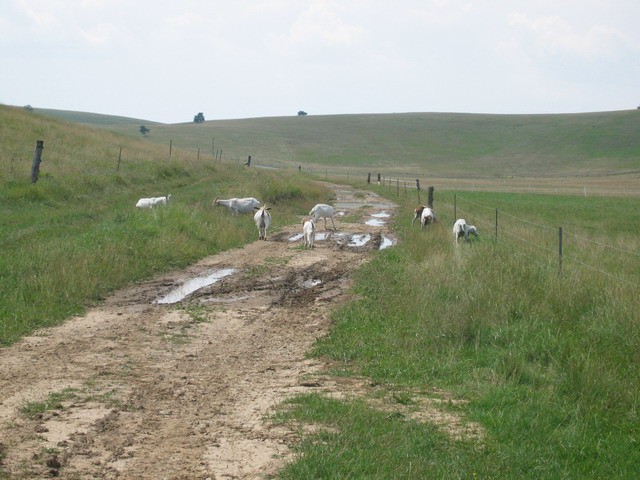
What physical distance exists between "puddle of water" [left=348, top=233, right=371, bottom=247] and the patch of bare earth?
5.82 metres

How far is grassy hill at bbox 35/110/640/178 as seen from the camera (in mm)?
94125

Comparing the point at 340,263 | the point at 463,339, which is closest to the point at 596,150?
the point at 340,263

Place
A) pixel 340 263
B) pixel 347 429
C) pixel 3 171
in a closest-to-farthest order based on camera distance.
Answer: pixel 347 429 → pixel 340 263 → pixel 3 171

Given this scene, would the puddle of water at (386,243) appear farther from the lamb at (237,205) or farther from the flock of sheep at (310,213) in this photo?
the lamb at (237,205)

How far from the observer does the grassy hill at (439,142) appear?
309 ft

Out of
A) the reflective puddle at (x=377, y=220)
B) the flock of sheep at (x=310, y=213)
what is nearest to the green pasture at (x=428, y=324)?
the flock of sheep at (x=310, y=213)

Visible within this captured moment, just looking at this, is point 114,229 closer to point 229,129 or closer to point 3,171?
point 3,171

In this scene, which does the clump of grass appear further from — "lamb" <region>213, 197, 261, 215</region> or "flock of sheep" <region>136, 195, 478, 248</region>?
"lamb" <region>213, 197, 261, 215</region>

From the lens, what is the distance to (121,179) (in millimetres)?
28984

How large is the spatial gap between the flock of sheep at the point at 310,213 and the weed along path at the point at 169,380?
169 inches

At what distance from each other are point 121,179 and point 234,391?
22281 mm

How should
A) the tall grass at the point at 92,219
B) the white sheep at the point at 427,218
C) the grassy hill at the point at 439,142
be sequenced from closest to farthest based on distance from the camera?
the tall grass at the point at 92,219, the white sheep at the point at 427,218, the grassy hill at the point at 439,142

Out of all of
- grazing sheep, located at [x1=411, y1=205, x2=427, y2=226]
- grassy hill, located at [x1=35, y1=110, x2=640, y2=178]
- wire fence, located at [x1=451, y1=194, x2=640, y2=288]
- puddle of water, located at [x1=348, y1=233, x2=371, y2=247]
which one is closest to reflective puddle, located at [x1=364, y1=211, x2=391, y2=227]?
grazing sheep, located at [x1=411, y1=205, x2=427, y2=226]

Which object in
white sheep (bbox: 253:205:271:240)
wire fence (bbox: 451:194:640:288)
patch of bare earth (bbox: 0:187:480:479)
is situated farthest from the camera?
white sheep (bbox: 253:205:271:240)
